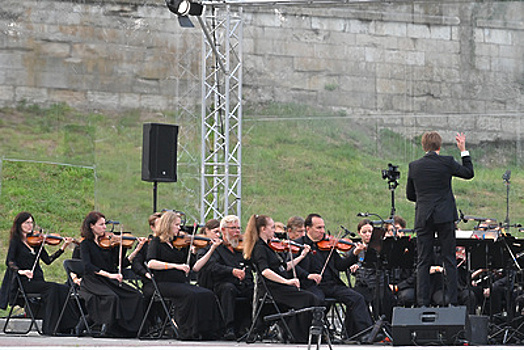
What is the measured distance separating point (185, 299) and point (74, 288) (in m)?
1.34

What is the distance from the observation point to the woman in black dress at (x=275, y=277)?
27.4 feet

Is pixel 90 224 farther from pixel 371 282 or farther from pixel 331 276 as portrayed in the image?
pixel 371 282

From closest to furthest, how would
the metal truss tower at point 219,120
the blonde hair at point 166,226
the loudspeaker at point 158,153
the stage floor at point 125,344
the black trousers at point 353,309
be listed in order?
the stage floor at point 125,344
the blonde hair at point 166,226
the black trousers at point 353,309
the loudspeaker at point 158,153
the metal truss tower at point 219,120

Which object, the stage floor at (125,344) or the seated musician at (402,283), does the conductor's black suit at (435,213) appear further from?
the seated musician at (402,283)

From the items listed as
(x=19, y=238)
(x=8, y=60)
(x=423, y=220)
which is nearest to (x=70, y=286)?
(x=19, y=238)

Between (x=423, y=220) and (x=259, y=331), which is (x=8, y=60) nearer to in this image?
(x=259, y=331)

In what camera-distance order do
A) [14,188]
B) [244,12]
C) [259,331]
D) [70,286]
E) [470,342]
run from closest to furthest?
[470,342], [259,331], [70,286], [14,188], [244,12]

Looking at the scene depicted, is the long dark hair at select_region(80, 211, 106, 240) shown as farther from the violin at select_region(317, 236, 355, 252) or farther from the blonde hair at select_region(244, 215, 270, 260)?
the violin at select_region(317, 236, 355, 252)

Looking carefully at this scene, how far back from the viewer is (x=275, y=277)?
8344 millimetres

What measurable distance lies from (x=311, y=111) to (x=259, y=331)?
591 cm

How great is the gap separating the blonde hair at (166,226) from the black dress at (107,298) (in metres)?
0.73

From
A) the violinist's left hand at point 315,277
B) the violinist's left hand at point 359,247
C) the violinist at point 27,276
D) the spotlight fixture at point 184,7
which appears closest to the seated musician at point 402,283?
the violinist's left hand at point 359,247

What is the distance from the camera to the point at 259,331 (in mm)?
8734

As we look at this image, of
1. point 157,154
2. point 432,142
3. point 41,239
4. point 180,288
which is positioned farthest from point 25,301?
point 432,142
